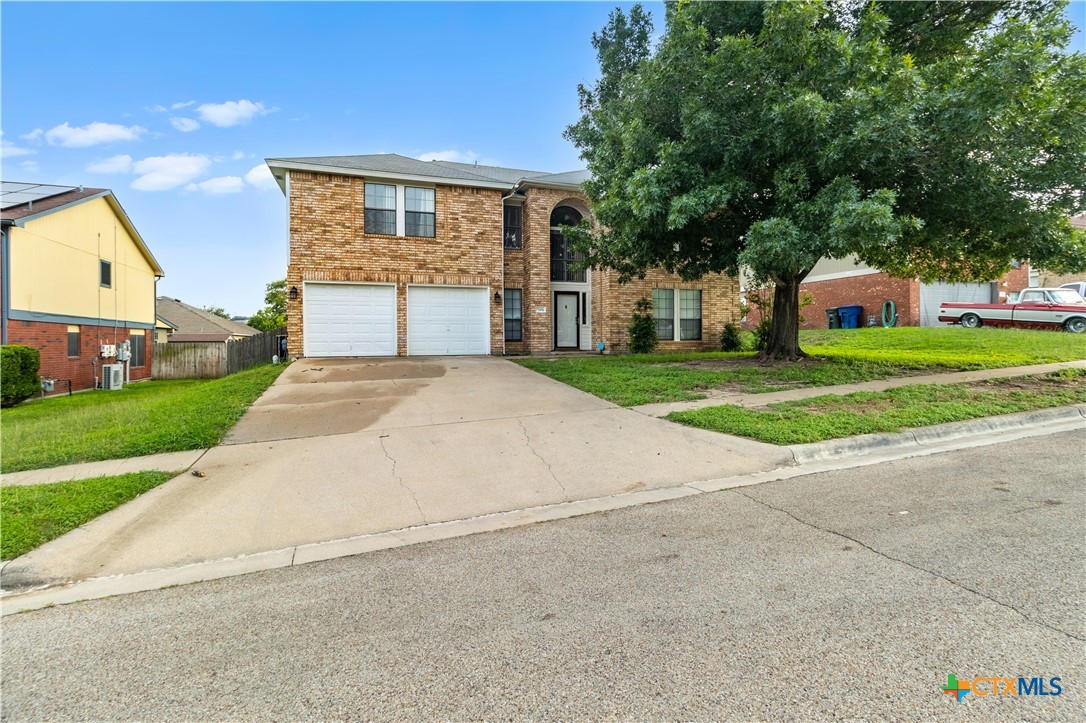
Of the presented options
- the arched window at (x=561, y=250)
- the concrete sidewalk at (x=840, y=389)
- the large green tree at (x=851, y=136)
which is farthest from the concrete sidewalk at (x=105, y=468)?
the arched window at (x=561, y=250)

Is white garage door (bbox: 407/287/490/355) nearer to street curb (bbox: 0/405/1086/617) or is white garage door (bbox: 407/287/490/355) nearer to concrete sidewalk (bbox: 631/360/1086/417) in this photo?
concrete sidewalk (bbox: 631/360/1086/417)

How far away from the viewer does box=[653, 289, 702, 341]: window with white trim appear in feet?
60.5

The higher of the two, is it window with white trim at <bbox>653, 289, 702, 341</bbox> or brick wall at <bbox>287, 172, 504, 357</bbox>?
brick wall at <bbox>287, 172, 504, 357</bbox>

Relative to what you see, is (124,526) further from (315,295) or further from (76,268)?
(76,268)

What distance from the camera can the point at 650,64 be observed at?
10.4 meters

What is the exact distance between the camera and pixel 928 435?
6566mm

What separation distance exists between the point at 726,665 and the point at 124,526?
15.7 ft

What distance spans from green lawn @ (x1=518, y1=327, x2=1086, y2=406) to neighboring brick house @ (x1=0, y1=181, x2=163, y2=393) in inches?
594

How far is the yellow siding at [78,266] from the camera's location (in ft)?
51.4

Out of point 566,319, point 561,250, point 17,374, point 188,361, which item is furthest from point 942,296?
point 188,361

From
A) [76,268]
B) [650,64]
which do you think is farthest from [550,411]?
[76,268]

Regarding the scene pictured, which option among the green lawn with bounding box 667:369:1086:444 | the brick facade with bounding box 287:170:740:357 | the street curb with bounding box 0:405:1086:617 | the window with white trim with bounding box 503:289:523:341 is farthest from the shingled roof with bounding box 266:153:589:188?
the street curb with bounding box 0:405:1086:617

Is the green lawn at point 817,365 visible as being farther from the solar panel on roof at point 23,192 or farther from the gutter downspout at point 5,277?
the solar panel on roof at point 23,192

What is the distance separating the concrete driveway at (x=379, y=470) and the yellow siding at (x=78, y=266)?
12.7 meters
